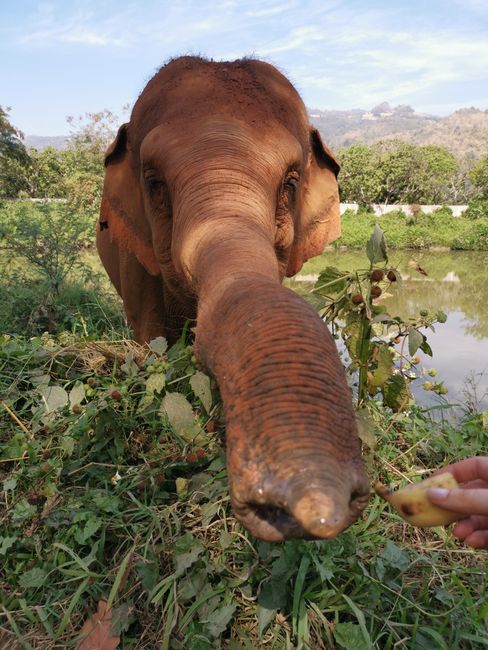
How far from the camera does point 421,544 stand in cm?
240

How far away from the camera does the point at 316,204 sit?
418 cm

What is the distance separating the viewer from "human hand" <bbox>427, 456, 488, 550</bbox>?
148 centimetres

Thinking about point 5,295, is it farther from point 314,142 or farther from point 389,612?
point 389,612

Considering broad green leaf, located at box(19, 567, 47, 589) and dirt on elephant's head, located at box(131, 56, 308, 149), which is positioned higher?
dirt on elephant's head, located at box(131, 56, 308, 149)

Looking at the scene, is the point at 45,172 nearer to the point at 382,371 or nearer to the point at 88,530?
the point at 382,371

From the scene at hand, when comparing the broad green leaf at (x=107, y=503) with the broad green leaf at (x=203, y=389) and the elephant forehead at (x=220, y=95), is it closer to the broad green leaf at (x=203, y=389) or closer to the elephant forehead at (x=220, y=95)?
the broad green leaf at (x=203, y=389)

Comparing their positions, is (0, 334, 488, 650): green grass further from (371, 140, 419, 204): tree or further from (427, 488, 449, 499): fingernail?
(371, 140, 419, 204): tree

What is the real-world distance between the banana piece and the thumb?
23 millimetres

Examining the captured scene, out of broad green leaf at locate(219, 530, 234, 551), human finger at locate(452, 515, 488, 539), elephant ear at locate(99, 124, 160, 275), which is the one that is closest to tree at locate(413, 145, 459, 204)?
elephant ear at locate(99, 124, 160, 275)

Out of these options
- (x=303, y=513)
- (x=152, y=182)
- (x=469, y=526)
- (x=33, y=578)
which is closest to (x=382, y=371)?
(x=469, y=526)

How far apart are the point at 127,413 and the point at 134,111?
81.2 inches

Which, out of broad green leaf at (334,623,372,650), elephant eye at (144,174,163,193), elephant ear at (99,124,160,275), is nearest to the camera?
broad green leaf at (334,623,372,650)

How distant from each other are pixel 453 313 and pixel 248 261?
11.4 metres

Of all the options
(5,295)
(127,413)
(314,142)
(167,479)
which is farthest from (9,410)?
(5,295)
